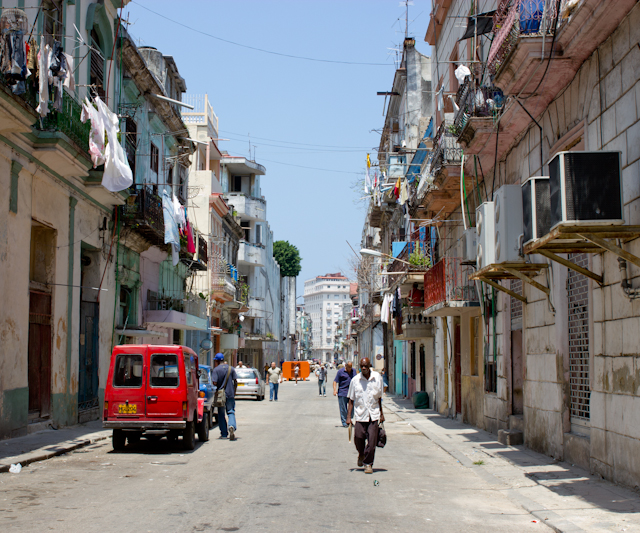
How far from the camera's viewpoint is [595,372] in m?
10.1

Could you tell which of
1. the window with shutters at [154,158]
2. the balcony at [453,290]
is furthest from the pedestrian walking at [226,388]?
the window with shutters at [154,158]

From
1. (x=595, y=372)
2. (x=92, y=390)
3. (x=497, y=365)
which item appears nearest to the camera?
(x=595, y=372)

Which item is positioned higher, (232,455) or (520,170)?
(520,170)

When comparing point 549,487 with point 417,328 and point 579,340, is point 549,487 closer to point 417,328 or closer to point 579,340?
point 579,340

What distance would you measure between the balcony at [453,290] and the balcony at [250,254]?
1470 inches

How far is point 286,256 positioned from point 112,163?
74.6 m

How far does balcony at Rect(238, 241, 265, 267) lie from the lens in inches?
2205

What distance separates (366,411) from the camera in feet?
34.7

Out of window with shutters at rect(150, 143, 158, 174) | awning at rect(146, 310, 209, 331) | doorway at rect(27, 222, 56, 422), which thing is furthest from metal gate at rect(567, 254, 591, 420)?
window with shutters at rect(150, 143, 158, 174)

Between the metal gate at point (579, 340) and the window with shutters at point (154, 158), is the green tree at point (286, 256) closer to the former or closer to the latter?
the window with shutters at point (154, 158)

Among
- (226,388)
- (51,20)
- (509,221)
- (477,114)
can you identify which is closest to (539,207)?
→ (509,221)

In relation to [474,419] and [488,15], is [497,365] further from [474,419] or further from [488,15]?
[488,15]

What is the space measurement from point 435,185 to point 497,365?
5144 millimetres

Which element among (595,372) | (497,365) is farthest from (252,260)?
(595,372)
